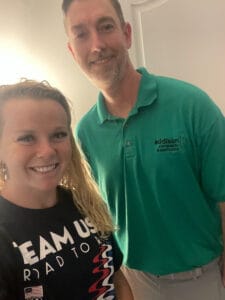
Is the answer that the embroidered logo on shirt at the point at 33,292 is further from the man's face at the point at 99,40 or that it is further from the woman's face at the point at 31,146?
the man's face at the point at 99,40

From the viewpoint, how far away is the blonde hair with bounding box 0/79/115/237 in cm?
75

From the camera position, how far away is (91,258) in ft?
2.41

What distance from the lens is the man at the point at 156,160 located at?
2.90 ft

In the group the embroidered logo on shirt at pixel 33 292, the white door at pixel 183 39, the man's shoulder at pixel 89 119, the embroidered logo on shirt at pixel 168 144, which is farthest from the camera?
the white door at pixel 183 39

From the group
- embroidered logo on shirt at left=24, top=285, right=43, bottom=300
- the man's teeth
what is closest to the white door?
the man's teeth

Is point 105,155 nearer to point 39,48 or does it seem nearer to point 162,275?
point 162,275

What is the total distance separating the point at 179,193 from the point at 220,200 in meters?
0.11

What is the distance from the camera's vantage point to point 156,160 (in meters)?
0.89

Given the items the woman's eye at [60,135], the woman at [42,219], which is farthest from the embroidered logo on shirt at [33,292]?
the woman's eye at [60,135]

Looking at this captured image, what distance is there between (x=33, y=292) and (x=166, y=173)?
422 millimetres

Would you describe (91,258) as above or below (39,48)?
below

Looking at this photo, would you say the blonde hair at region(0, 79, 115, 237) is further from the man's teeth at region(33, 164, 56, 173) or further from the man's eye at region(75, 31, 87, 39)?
the man's eye at region(75, 31, 87, 39)

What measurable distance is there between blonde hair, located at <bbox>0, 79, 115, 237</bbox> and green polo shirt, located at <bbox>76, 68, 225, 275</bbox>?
0.26ft

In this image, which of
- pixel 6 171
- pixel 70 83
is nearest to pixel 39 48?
pixel 70 83
